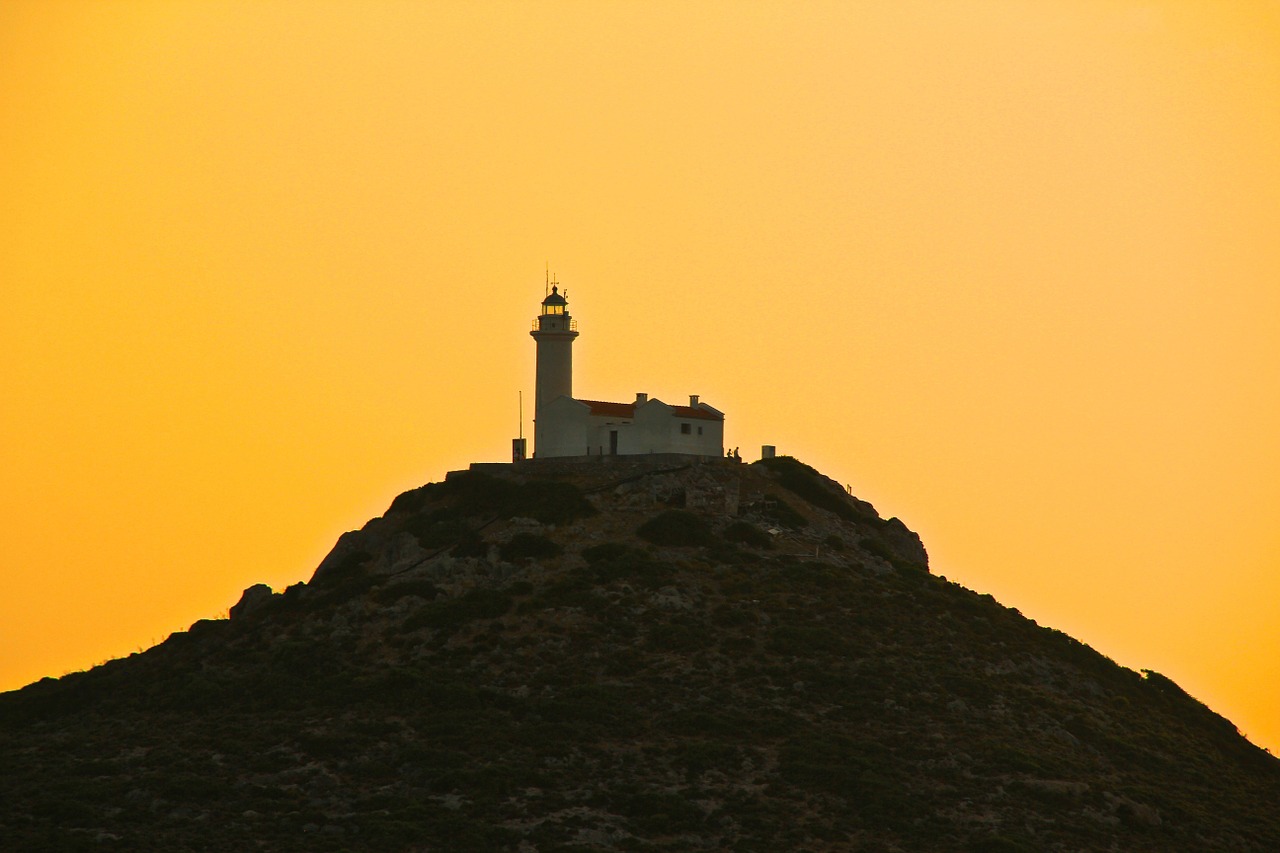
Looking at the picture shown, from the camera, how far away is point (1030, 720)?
9138cm

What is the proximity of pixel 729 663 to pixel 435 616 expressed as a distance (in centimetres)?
1523

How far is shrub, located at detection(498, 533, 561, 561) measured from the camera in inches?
3964

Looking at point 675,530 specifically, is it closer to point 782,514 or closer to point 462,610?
point 782,514

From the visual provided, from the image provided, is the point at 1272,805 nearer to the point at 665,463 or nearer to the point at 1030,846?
the point at 1030,846

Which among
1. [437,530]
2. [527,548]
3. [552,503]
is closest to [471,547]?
[527,548]

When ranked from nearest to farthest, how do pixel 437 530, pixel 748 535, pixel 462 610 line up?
pixel 462 610 → pixel 748 535 → pixel 437 530

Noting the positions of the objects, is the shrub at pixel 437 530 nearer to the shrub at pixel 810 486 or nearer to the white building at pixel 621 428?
the white building at pixel 621 428

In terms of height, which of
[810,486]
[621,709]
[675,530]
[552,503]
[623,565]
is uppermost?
[810,486]

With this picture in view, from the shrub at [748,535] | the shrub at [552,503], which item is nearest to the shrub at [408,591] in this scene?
the shrub at [552,503]

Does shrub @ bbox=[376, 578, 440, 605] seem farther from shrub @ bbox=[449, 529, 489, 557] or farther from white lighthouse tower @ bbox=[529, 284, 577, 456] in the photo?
white lighthouse tower @ bbox=[529, 284, 577, 456]

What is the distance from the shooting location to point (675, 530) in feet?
339

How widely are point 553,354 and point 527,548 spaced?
662 inches

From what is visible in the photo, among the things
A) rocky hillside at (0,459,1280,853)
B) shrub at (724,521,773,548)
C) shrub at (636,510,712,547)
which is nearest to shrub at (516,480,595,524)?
rocky hillside at (0,459,1280,853)

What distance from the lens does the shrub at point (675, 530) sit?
103 meters
